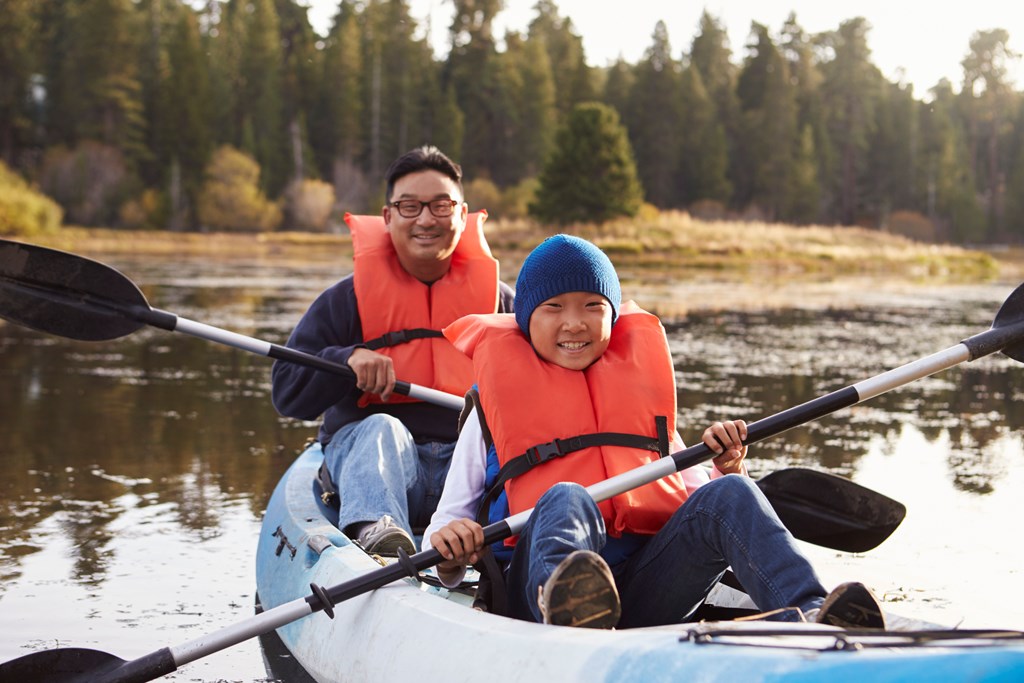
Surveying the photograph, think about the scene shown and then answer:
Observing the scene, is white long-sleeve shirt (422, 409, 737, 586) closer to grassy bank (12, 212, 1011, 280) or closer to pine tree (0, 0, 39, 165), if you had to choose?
grassy bank (12, 212, 1011, 280)

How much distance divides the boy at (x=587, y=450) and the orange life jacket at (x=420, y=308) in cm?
89

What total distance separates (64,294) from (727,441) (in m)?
2.54

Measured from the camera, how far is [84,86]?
43469 mm

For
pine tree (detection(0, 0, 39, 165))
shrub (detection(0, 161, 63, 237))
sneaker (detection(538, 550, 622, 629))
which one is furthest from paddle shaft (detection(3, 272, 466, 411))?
pine tree (detection(0, 0, 39, 165))

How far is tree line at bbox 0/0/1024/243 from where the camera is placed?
1684 inches

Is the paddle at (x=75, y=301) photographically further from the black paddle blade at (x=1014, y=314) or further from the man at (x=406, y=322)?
the black paddle blade at (x=1014, y=314)

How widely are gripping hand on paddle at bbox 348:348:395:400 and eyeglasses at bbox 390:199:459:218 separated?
1.61ft

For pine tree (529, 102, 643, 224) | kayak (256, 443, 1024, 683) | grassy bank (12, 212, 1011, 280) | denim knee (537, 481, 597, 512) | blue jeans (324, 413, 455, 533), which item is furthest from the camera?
pine tree (529, 102, 643, 224)

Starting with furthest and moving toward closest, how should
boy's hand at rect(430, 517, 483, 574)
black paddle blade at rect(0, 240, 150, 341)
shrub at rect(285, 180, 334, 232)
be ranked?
1. shrub at rect(285, 180, 334, 232)
2. black paddle blade at rect(0, 240, 150, 341)
3. boy's hand at rect(430, 517, 483, 574)

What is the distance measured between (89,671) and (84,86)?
4406cm

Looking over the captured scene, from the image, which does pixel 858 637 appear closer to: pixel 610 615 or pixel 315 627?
pixel 610 615

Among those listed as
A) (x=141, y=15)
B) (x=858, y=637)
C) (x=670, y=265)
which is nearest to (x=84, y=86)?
(x=141, y=15)

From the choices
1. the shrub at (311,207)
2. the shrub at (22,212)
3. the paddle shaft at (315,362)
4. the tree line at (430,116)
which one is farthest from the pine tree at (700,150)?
the paddle shaft at (315,362)

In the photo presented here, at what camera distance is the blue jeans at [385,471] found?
134 inches
